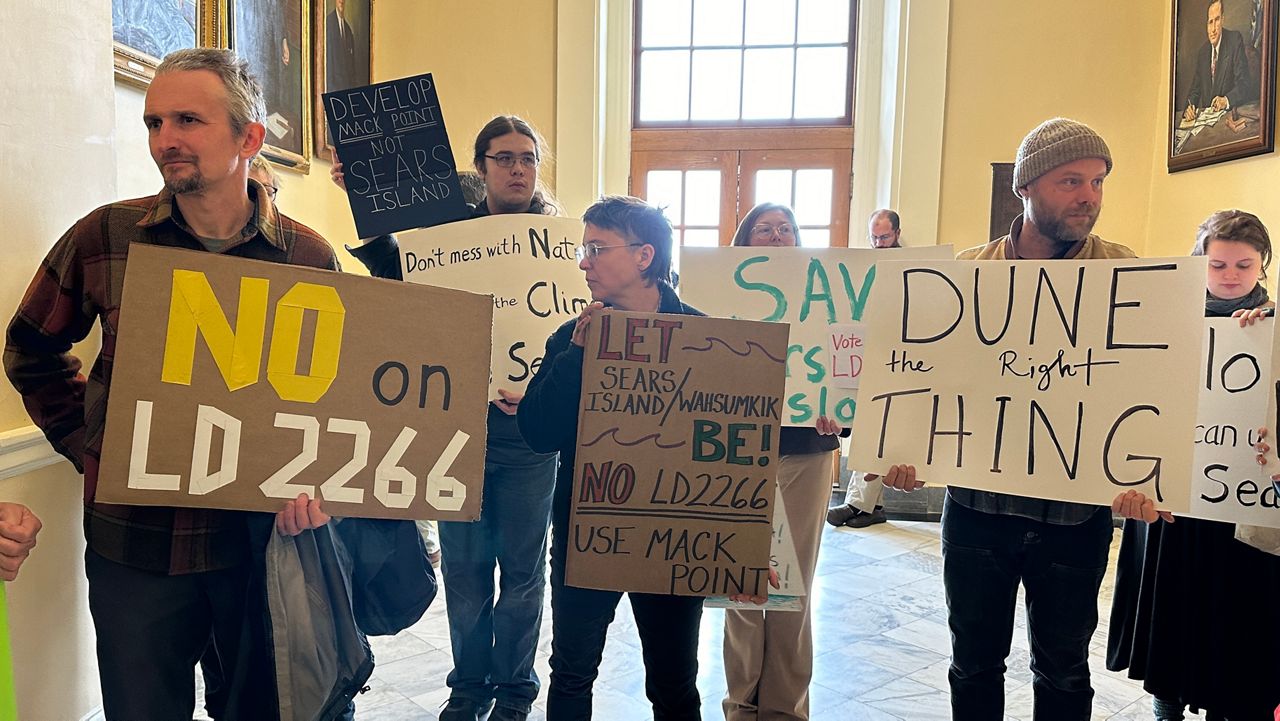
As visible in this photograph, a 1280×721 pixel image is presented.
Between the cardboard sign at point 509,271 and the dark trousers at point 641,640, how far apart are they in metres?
0.63

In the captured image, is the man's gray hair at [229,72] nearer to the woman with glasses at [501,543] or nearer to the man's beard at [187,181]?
the man's beard at [187,181]

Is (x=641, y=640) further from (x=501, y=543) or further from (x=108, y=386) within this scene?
(x=108, y=386)

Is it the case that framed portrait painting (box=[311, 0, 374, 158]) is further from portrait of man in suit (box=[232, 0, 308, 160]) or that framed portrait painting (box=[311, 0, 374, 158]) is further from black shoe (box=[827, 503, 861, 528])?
black shoe (box=[827, 503, 861, 528])

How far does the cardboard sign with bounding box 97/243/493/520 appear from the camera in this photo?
117cm

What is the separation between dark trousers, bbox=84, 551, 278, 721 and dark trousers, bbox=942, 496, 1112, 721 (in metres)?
1.30

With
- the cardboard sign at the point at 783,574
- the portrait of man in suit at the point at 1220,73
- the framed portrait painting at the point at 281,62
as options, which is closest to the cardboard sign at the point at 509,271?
the cardboard sign at the point at 783,574

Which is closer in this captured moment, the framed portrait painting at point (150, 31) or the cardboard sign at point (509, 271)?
the cardboard sign at point (509, 271)

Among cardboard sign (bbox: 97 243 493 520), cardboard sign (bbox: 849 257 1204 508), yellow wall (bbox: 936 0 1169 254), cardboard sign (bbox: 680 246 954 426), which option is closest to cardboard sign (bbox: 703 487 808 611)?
cardboard sign (bbox: 849 257 1204 508)

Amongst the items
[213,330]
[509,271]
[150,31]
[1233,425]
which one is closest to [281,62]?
[150,31]

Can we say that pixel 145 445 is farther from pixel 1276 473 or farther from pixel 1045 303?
pixel 1276 473

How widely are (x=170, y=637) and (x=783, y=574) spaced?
1129 millimetres

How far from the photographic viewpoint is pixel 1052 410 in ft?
4.94

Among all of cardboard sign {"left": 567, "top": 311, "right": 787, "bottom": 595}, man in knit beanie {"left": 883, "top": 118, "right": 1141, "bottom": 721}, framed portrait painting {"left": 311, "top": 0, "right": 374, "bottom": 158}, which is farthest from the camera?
framed portrait painting {"left": 311, "top": 0, "right": 374, "bottom": 158}

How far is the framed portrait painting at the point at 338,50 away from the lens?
385cm
